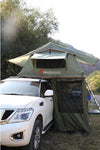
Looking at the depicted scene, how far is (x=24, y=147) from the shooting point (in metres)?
3.44

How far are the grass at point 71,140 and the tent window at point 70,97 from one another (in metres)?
0.77

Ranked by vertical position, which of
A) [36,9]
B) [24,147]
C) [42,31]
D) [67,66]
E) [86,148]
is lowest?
[86,148]

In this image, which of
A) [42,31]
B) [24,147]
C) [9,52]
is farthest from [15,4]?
[24,147]

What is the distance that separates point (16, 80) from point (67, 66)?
1839 millimetres

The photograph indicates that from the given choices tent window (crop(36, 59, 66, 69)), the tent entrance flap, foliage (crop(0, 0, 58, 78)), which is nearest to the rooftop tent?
tent window (crop(36, 59, 66, 69))

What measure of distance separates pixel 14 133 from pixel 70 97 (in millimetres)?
2917

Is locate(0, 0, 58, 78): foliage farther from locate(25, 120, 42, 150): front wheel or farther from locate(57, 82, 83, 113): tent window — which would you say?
locate(25, 120, 42, 150): front wheel

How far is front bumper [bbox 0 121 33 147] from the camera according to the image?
3082 millimetres

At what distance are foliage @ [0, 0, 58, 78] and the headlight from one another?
12.0m

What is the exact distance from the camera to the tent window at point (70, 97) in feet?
18.5

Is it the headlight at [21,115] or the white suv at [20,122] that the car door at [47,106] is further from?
the headlight at [21,115]

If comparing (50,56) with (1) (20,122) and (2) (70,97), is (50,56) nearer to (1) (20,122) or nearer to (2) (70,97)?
(2) (70,97)

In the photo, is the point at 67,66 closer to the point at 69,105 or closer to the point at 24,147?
the point at 69,105

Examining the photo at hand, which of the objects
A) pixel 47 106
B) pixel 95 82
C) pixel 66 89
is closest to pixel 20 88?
pixel 47 106
